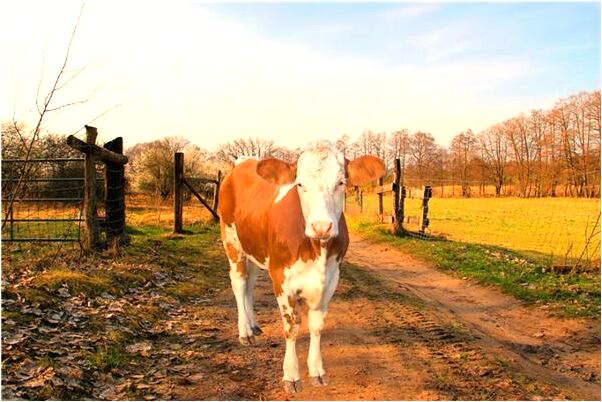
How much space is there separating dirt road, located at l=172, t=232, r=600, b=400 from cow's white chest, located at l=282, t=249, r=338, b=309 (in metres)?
0.83

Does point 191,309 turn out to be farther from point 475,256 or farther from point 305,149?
point 475,256

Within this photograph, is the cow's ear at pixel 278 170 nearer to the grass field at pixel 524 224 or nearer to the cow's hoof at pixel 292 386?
the cow's hoof at pixel 292 386

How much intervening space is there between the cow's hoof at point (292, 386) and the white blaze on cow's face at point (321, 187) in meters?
1.44

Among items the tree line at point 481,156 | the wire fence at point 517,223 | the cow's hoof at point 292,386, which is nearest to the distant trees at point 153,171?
the tree line at point 481,156

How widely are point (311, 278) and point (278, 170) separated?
103 centimetres

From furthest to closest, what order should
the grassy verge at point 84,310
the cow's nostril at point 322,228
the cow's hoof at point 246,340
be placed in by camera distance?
the cow's hoof at point 246,340 → the grassy verge at point 84,310 → the cow's nostril at point 322,228

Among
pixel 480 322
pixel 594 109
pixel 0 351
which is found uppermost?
pixel 594 109

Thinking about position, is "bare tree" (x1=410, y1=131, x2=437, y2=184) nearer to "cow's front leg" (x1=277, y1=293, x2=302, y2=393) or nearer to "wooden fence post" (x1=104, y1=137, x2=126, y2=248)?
"wooden fence post" (x1=104, y1=137, x2=126, y2=248)

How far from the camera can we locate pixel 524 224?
904 inches

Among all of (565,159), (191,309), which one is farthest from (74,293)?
(565,159)

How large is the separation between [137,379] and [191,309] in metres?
2.39

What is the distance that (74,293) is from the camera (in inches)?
241

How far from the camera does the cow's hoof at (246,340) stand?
210 inches

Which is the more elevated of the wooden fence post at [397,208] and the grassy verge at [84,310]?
the wooden fence post at [397,208]
